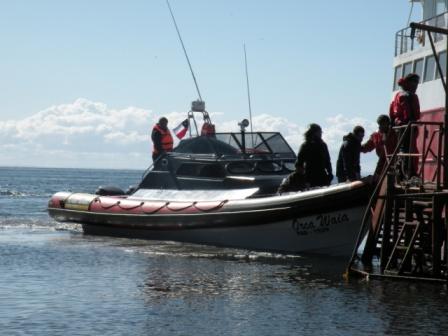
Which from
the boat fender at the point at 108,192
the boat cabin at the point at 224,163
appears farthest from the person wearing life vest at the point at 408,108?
the boat fender at the point at 108,192

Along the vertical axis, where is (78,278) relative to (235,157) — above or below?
below

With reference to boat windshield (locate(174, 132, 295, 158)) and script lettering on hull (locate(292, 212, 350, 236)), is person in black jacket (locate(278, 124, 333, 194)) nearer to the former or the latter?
script lettering on hull (locate(292, 212, 350, 236))

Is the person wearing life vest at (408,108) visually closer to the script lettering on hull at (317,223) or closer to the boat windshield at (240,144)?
the script lettering on hull at (317,223)

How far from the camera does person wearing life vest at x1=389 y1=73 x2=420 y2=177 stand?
14.7 metres

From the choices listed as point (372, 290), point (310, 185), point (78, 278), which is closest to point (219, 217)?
point (310, 185)

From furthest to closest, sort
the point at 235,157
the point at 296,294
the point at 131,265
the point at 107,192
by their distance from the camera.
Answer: the point at 107,192 < the point at 235,157 < the point at 131,265 < the point at 296,294

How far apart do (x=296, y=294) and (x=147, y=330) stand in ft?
10.5

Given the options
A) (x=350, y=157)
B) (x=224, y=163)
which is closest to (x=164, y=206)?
(x=224, y=163)

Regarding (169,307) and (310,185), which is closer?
(169,307)

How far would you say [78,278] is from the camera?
1485 cm

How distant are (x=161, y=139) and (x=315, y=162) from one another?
578cm

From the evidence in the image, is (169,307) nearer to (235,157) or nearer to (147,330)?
(147,330)

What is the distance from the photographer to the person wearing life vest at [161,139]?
2227cm

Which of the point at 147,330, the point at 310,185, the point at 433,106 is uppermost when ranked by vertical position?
the point at 433,106
